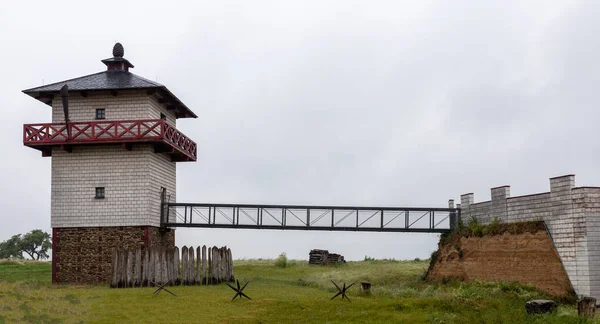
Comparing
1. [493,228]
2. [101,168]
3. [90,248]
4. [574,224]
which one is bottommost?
[90,248]

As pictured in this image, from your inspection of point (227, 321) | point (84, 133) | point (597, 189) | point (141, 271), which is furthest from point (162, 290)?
point (597, 189)

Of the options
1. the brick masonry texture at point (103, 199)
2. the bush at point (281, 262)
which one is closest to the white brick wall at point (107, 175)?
the brick masonry texture at point (103, 199)

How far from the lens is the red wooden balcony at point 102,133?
33594 mm

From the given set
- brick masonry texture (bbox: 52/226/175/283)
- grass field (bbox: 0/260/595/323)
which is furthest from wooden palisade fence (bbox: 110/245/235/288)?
brick masonry texture (bbox: 52/226/175/283)

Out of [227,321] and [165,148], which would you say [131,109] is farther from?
[227,321]

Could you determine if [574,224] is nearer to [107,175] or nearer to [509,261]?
[509,261]

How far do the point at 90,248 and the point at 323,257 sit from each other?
18386mm

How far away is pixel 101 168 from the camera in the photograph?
34719mm

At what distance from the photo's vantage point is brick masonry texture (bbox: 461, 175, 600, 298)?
26797mm

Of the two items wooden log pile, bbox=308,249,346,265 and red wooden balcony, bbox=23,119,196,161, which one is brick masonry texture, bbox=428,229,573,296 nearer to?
wooden log pile, bbox=308,249,346,265

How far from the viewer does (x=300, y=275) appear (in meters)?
38.2

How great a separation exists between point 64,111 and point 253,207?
11001 mm

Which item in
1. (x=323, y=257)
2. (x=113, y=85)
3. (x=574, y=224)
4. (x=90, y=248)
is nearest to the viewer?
(x=574, y=224)

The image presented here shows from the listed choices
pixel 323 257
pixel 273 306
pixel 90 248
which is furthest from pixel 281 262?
pixel 273 306
